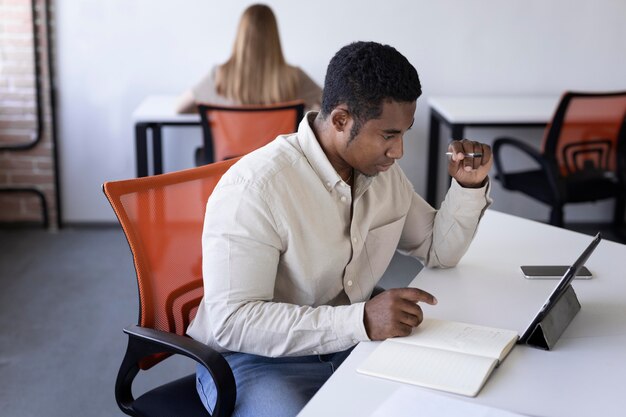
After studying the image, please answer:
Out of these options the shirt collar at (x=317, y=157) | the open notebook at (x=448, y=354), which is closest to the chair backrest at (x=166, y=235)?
the shirt collar at (x=317, y=157)

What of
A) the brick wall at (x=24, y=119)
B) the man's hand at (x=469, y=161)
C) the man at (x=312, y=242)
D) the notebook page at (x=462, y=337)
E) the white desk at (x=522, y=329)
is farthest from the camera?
the brick wall at (x=24, y=119)

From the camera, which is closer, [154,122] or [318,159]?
[318,159]

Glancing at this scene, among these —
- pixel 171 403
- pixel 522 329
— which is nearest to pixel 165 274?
pixel 171 403

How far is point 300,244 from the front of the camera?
1.64 metres

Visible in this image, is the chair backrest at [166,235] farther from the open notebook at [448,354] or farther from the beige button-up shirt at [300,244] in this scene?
the open notebook at [448,354]

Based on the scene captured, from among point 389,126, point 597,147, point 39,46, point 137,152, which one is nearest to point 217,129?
point 137,152

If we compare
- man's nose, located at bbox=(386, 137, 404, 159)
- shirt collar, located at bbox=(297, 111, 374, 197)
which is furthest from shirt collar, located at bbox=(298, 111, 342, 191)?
man's nose, located at bbox=(386, 137, 404, 159)

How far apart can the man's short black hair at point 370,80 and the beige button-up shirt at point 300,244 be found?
12cm

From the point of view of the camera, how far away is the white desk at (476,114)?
383 centimetres

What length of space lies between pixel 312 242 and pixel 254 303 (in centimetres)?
19

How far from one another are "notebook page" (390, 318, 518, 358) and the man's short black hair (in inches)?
15.8

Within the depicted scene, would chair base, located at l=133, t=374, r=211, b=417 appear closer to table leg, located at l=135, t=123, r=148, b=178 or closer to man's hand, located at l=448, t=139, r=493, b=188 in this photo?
man's hand, located at l=448, t=139, r=493, b=188

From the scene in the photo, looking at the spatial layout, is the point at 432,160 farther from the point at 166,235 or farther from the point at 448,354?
the point at 448,354

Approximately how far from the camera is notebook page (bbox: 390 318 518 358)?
56.2 inches
